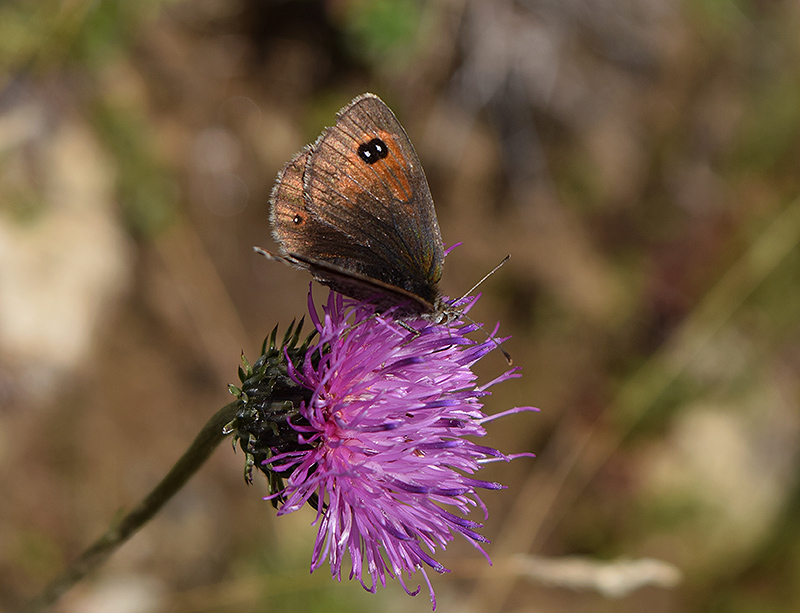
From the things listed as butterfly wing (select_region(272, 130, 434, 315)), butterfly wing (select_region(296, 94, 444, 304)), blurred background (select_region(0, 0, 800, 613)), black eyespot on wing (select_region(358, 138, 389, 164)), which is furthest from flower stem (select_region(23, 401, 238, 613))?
blurred background (select_region(0, 0, 800, 613))

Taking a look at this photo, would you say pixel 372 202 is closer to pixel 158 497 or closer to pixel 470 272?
pixel 158 497

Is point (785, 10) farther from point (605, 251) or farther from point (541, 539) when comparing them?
point (541, 539)

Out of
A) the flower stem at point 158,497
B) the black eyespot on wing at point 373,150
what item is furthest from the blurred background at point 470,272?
the black eyespot on wing at point 373,150

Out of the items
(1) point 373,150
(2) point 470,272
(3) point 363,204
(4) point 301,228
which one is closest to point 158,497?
(4) point 301,228

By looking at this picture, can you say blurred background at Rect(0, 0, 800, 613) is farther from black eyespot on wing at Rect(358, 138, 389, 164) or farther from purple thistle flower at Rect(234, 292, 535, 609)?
black eyespot on wing at Rect(358, 138, 389, 164)

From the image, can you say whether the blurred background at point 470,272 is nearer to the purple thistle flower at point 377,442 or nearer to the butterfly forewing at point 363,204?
the purple thistle flower at point 377,442

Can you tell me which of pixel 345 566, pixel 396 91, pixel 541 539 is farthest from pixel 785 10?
pixel 345 566
